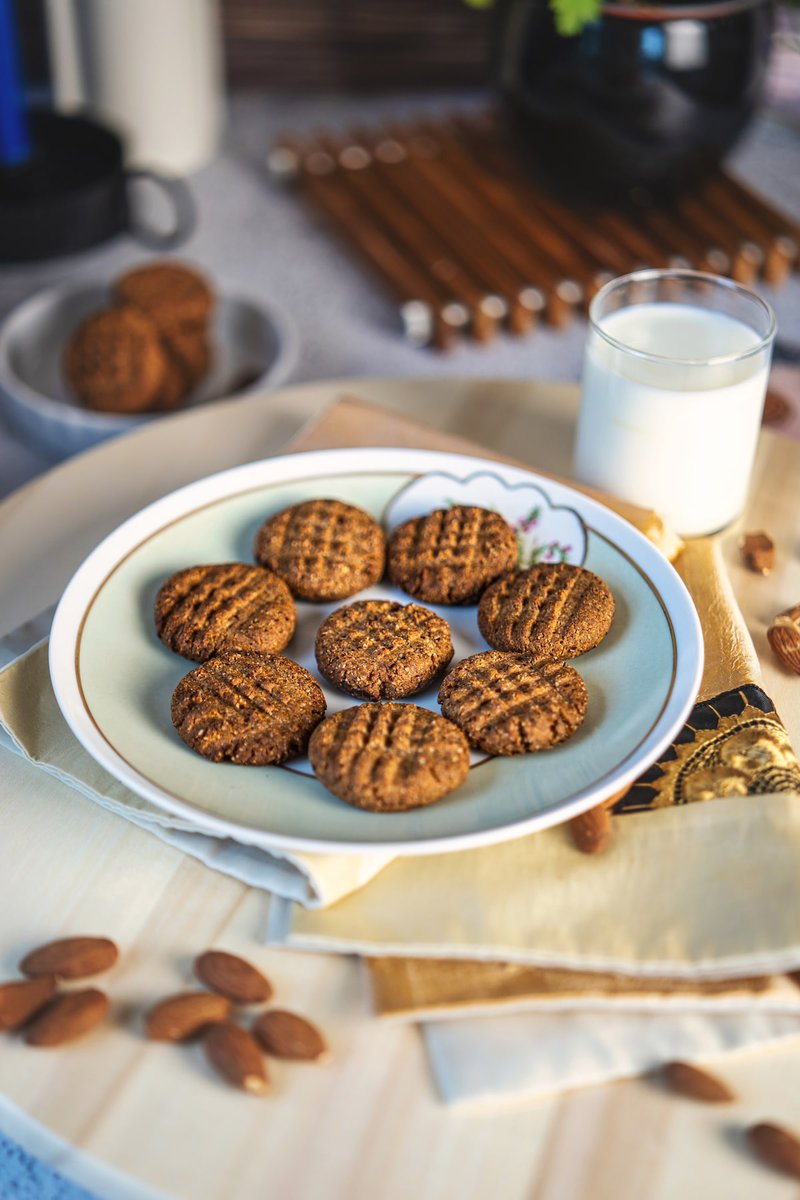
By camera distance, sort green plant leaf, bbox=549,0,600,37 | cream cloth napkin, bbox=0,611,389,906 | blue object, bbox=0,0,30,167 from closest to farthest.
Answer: cream cloth napkin, bbox=0,611,389,906 < green plant leaf, bbox=549,0,600,37 < blue object, bbox=0,0,30,167

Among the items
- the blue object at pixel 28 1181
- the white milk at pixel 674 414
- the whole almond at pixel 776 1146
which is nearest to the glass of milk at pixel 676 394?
the white milk at pixel 674 414

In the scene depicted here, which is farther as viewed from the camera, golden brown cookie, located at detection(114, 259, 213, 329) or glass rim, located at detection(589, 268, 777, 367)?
golden brown cookie, located at detection(114, 259, 213, 329)

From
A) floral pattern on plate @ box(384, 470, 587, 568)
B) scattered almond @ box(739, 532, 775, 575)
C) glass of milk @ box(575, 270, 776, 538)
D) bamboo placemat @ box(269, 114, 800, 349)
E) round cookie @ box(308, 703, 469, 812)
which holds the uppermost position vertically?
glass of milk @ box(575, 270, 776, 538)

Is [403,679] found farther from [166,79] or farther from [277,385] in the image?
[166,79]

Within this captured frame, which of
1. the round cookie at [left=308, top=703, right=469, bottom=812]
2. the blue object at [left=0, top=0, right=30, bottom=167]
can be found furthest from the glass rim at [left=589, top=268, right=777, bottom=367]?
the blue object at [left=0, top=0, right=30, bottom=167]

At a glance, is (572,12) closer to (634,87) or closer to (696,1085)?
(634,87)

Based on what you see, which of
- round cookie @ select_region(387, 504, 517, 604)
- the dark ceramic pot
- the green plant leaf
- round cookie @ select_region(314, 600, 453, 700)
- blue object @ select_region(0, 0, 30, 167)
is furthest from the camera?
blue object @ select_region(0, 0, 30, 167)

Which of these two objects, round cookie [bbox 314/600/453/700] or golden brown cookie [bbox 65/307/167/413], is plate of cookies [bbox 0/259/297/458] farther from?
round cookie [bbox 314/600/453/700]
